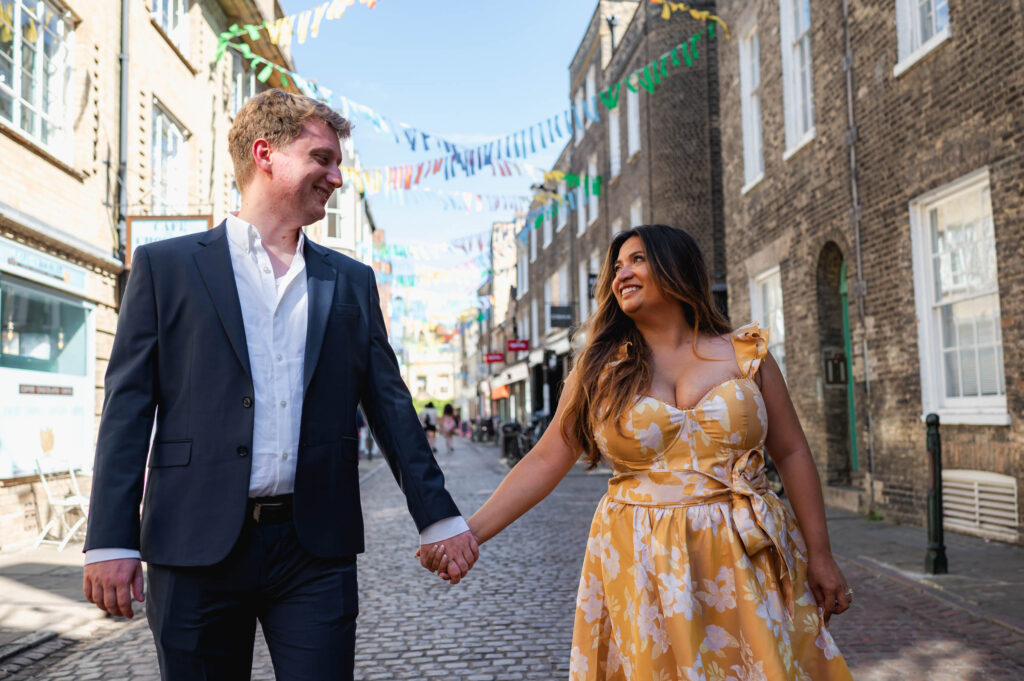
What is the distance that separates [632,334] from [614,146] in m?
22.9

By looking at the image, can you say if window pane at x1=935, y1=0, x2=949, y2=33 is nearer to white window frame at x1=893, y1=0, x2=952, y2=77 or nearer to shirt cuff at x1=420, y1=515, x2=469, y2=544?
white window frame at x1=893, y1=0, x2=952, y2=77

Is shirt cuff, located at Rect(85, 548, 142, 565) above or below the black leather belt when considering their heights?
A: below

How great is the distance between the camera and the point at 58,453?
9891 millimetres

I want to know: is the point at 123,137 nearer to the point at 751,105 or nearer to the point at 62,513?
the point at 62,513

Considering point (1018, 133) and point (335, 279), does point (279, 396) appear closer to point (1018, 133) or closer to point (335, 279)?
point (335, 279)

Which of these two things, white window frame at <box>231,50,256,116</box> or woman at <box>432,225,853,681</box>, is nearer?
woman at <box>432,225,853,681</box>

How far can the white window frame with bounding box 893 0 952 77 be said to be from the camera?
8.86 metres

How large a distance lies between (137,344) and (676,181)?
18847 mm

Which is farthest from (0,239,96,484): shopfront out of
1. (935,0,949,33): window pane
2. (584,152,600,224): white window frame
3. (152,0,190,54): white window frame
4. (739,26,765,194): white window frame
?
(584,152,600,224): white window frame

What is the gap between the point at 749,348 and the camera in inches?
98.1

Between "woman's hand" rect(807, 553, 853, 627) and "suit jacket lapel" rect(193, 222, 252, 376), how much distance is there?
152 centimetres

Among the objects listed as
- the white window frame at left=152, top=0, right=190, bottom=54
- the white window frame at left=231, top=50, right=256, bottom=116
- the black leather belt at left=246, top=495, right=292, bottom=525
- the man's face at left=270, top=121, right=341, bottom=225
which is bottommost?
the black leather belt at left=246, top=495, right=292, bottom=525

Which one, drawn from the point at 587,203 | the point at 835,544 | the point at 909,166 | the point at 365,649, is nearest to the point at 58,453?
the point at 365,649

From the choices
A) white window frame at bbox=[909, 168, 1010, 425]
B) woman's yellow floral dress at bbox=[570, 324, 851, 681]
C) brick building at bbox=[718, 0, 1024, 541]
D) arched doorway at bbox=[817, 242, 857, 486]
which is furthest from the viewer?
arched doorway at bbox=[817, 242, 857, 486]
